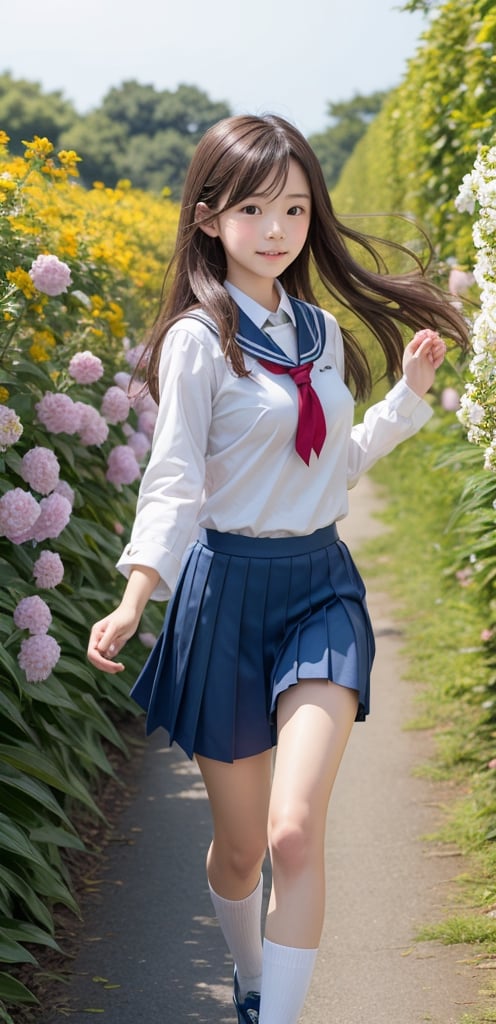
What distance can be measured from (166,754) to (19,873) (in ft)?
6.19

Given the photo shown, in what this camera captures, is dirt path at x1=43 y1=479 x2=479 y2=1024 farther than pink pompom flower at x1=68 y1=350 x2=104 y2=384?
No

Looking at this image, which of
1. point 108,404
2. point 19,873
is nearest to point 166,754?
point 108,404

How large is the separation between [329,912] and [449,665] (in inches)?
86.1

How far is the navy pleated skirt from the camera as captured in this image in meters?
2.69

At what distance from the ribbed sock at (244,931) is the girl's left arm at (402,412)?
874 mm

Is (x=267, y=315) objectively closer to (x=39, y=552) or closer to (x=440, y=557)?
(x=39, y=552)

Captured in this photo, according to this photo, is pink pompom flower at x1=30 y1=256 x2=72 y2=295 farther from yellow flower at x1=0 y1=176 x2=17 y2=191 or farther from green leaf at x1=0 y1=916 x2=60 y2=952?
green leaf at x1=0 y1=916 x2=60 y2=952

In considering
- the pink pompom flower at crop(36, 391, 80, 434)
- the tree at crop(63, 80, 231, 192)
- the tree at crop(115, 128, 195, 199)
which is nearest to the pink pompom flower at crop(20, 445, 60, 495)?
the pink pompom flower at crop(36, 391, 80, 434)

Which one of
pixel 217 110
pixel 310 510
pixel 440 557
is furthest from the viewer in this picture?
pixel 217 110

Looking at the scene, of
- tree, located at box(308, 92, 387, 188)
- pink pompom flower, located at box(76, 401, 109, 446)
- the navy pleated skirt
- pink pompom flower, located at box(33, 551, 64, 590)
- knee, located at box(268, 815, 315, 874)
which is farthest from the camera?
tree, located at box(308, 92, 387, 188)

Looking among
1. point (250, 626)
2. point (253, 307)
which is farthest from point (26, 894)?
point (253, 307)

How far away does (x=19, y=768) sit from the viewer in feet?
10.8

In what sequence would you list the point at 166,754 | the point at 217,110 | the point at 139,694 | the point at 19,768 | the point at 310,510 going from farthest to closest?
the point at 217,110
the point at 166,754
the point at 19,768
the point at 139,694
the point at 310,510

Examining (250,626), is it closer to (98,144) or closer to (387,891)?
(387,891)
